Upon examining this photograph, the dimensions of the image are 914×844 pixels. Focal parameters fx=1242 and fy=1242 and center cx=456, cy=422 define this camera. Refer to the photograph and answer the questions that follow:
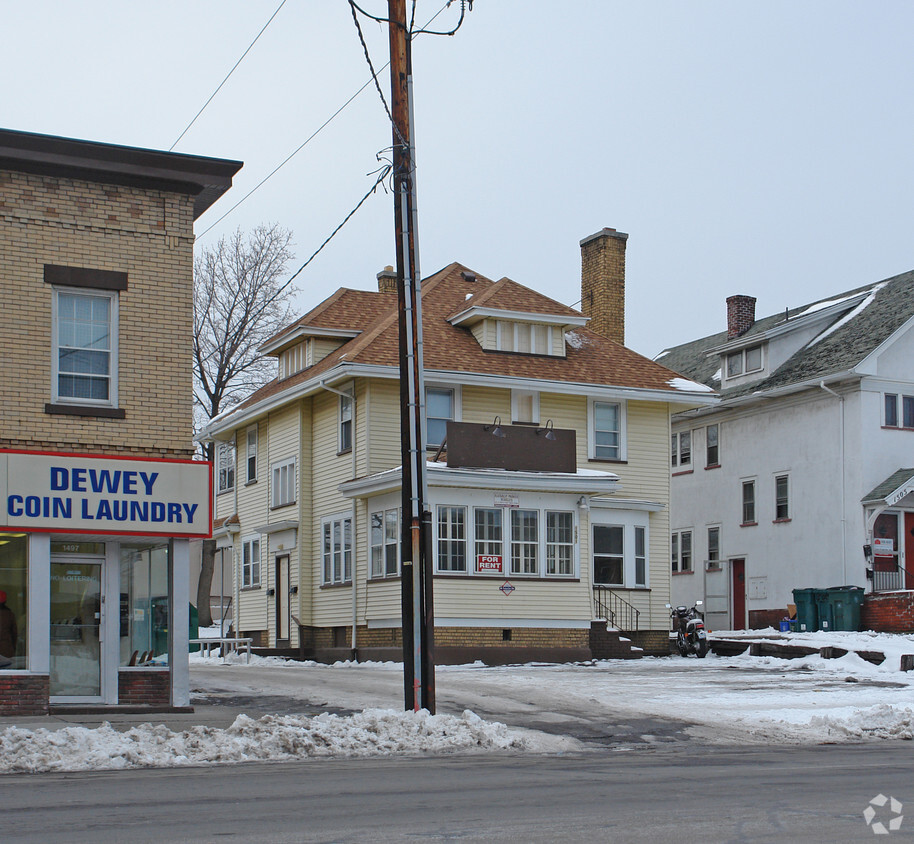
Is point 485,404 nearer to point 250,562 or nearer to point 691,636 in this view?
point 691,636

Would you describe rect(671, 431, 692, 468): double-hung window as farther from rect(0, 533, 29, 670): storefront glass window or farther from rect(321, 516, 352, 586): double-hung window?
rect(0, 533, 29, 670): storefront glass window

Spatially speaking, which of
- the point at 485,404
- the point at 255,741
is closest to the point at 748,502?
the point at 485,404

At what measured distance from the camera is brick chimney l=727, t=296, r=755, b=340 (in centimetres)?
4241

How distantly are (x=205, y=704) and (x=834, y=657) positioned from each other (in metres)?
13.7

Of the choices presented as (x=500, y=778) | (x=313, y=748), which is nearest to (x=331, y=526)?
(x=313, y=748)

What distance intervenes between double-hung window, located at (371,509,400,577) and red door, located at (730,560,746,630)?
15.0 m

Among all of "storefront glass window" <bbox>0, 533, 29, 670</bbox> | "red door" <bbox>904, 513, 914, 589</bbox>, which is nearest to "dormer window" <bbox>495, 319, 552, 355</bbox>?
"red door" <bbox>904, 513, 914, 589</bbox>

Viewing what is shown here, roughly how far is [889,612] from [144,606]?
21.1 m

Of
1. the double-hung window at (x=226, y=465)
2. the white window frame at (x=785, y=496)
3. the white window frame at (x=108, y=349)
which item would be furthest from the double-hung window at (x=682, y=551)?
the white window frame at (x=108, y=349)

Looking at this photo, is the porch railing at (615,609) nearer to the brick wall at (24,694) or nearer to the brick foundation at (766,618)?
the brick foundation at (766,618)

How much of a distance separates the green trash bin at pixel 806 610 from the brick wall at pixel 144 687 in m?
21.0

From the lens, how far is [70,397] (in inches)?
701

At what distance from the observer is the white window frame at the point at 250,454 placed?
36000 millimetres

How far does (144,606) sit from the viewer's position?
60.4ft
